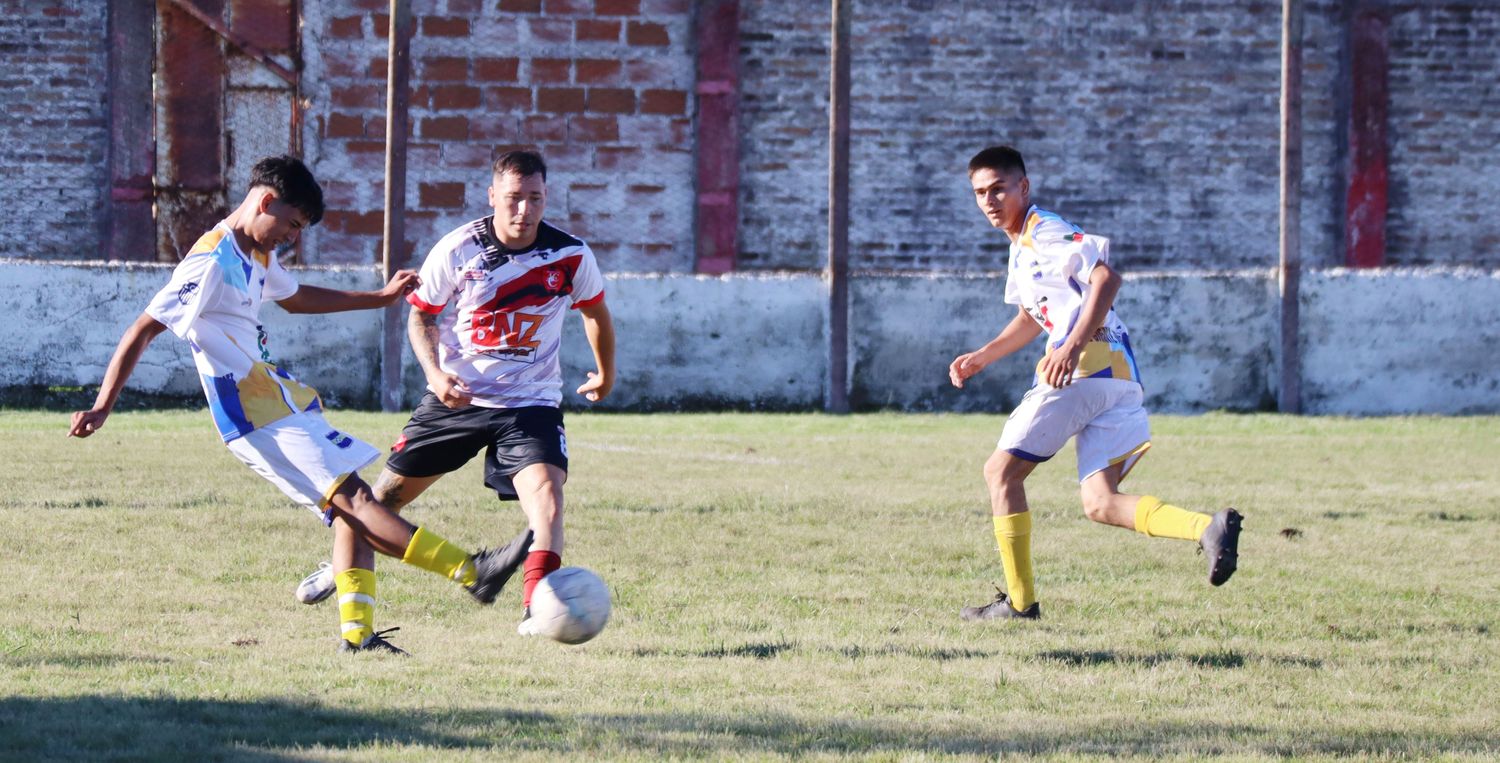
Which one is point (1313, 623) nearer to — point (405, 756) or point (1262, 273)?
point (405, 756)

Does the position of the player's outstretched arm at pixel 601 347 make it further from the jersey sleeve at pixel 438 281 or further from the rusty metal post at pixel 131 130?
the rusty metal post at pixel 131 130

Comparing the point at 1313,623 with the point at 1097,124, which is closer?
the point at 1313,623

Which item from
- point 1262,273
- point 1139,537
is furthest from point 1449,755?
point 1262,273

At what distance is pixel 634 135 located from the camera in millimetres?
18000

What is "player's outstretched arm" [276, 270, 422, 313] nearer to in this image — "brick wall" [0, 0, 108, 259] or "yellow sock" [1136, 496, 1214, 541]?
"yellow sock" [1136, 496, 1214, 541]

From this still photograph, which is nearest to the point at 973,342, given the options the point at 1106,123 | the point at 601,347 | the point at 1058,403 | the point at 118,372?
the point at 1106,123

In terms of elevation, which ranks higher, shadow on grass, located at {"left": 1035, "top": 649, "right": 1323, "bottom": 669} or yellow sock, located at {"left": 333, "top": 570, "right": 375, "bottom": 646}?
yellow sock, located at {"left": 333, "top": 570, "right": 375, "bottom": 646}

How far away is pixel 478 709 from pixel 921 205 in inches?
600

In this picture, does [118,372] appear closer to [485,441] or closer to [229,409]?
[229,409]

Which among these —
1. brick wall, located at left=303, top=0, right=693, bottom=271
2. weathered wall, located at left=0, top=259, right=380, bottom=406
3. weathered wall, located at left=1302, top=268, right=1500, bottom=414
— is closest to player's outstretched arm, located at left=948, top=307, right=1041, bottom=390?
weathered wall, located at left=0, top=259, right=380, bottom=406

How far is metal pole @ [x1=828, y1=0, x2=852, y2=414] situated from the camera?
50.7 feet

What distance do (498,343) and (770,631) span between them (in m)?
1.21

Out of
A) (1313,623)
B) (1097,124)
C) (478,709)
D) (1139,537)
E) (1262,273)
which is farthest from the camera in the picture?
(1097,124)

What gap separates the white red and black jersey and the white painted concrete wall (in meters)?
9.60
